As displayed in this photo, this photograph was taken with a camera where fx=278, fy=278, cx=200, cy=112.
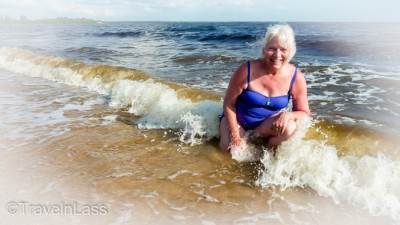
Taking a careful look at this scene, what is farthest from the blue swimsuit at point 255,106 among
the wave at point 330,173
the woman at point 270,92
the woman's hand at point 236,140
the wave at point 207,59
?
the wave at point 207,59

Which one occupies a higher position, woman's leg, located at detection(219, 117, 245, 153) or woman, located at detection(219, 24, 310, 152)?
woman, located at detection(219, 24, 310, 152)

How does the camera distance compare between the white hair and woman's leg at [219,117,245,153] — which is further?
woman's leg at [219,117,245,153]

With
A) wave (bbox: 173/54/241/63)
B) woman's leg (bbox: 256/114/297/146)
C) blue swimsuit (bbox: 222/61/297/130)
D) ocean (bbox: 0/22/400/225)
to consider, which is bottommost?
ocean (bbox: 0/22/400/225)

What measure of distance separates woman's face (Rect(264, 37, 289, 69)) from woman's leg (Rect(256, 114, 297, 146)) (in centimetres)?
71

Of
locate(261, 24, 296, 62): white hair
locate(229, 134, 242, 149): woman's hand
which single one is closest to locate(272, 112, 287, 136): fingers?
locate(229, 134, 242, 149): woman's hand

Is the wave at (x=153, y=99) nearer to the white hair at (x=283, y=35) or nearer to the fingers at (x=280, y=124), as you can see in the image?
the fingers at (x=280, y=124)

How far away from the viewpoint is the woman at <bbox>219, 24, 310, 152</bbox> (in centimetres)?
350

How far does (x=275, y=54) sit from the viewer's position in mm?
3502

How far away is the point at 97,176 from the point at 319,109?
185 inches

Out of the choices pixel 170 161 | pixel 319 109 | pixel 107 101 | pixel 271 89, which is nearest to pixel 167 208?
pixel 170 161

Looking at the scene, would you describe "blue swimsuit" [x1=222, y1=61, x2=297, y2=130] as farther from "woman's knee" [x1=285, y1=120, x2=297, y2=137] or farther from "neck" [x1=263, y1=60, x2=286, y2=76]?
"woman's knee" [x1=285, y1=120, x2=297, y2=137]

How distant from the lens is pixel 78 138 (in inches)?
193

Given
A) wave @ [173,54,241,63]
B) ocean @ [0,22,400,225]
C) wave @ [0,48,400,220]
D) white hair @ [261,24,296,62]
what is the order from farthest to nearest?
wave @ [173,54,241,63], white hair @ [261,24,296,62], wave @ [0,48,400,220], ocean @ [0,22,400,225]

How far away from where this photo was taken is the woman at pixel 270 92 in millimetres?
3500
